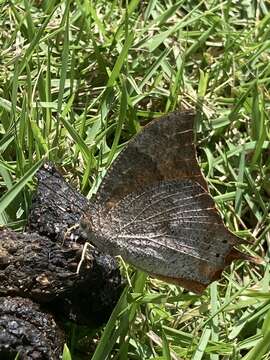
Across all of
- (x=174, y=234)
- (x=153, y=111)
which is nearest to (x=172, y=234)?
(x=174, y=234)

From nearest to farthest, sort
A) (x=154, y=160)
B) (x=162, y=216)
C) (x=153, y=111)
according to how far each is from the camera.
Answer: (x=154, y=160) < (x=162, y=216) < (x=153, y=111)

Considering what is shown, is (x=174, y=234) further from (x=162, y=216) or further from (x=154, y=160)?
(x=154, y=160)

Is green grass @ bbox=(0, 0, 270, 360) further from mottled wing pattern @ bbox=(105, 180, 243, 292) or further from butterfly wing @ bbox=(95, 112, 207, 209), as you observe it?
butterfly wing @ bbox=(95, 112, 207, 209)

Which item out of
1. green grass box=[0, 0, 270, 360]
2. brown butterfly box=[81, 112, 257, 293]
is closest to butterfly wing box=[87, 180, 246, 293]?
brown butterfly box=[81, 112, 257, 293]

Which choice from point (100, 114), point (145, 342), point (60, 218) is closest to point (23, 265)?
point (60, 218)

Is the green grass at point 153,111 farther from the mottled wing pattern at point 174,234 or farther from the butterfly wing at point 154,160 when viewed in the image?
the butterfly wing at point 154,160

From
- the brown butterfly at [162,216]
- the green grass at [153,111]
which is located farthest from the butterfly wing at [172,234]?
the green grass at [153,111]
